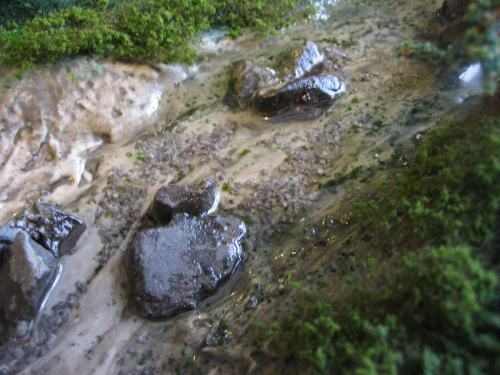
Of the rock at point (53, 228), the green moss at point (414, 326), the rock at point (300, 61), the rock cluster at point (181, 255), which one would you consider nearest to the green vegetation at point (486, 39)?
the green moss at point (414, 326)

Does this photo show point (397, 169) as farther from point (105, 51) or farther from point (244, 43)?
point (105, 51)

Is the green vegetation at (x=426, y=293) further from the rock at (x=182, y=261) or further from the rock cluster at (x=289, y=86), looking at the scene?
the rock cluster at (x=289, y=86)

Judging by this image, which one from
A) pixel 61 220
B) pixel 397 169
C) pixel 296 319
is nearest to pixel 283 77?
pixel 397 169

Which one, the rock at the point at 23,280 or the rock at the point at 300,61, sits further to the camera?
the rock at the point at 300,61

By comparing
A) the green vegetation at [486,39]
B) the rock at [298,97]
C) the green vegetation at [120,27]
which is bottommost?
the rock at [298,97]

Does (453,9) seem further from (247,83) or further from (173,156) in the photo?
(173,156)

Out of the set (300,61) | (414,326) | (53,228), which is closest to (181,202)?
(53,228)
